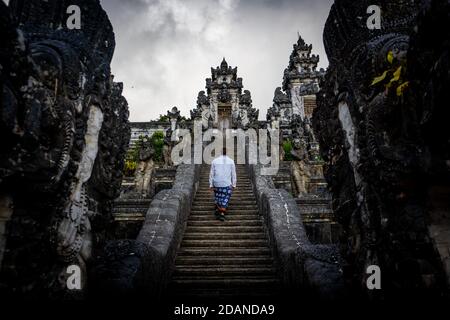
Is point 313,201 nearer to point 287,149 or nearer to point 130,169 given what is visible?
point 130,169

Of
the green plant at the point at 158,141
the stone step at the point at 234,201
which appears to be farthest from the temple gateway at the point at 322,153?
the green plant at the point at 158,141

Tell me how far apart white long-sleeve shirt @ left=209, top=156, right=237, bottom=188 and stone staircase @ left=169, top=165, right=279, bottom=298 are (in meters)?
0.70

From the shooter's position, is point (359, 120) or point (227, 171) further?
point (227, 171)

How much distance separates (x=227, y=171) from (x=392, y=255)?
4.90 m

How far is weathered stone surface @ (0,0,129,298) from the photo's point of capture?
225 cm

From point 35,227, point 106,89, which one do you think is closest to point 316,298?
point 35,227

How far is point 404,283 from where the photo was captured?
247cm

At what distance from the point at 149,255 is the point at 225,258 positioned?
1806mm

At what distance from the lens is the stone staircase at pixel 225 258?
489 centimetres

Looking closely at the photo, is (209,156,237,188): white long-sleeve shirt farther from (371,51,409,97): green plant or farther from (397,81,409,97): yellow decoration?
(397,81,409,97): yellow decoration

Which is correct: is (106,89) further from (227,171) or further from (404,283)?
(227,171)

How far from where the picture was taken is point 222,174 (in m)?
7.23

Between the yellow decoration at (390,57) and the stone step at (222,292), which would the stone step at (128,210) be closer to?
the stone step at (222,292)

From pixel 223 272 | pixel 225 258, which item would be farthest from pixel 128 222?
pixel 223 272
